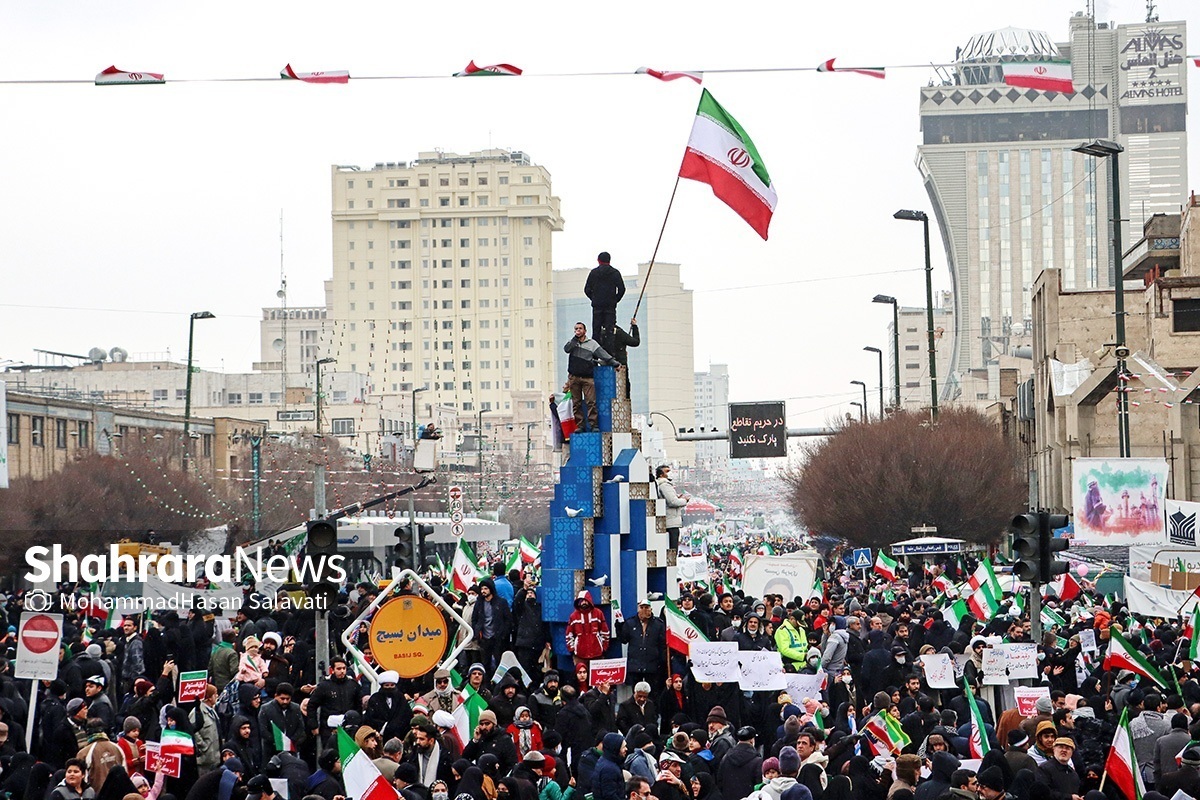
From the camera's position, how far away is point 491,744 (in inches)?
526

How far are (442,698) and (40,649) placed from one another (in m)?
3.72

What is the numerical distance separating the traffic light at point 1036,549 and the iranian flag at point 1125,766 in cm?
521

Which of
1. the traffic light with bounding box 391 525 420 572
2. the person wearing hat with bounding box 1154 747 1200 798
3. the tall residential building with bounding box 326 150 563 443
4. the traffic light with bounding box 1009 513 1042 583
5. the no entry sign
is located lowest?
the person wearing hat with bounding box 1154 747 1200 798

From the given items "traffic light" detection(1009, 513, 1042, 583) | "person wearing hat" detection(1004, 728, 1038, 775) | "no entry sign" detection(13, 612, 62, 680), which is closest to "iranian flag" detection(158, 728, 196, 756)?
"no entry sign" detection(13, 612, 62, 680)

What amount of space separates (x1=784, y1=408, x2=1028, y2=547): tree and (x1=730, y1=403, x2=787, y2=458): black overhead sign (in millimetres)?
4995

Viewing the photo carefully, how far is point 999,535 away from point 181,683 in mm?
44642

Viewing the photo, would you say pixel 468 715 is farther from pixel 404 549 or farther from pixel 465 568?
pixel 465 568

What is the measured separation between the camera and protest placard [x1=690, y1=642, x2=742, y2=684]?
1630 cm

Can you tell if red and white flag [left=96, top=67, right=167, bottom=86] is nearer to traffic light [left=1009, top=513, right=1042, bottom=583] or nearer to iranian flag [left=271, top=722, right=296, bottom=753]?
iranian flag [left=271, top=722, right=296, bottom=753]

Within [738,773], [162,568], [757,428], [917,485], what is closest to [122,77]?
[738,773]

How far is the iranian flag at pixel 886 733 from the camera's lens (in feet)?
43.8

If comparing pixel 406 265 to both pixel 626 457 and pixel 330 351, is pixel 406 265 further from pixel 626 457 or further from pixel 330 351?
pixel 626 457

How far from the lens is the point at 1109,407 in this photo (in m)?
53.4

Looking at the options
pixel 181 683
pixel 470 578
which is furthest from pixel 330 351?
pixel 181 683
